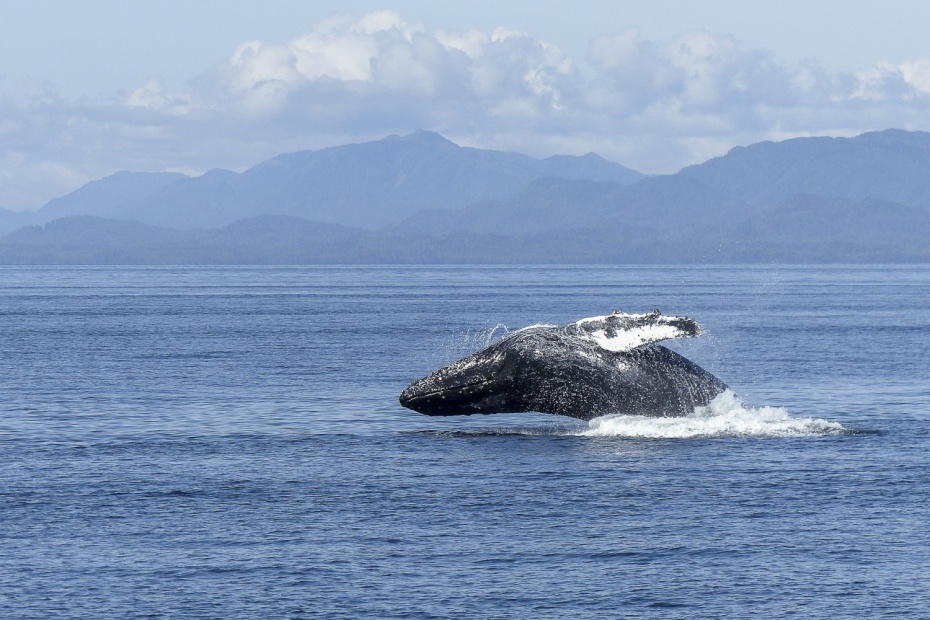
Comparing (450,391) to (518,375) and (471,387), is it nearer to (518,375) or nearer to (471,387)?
(471,387)

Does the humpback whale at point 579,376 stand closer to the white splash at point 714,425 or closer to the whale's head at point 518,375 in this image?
the whale's head at point 518,375

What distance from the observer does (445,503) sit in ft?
85.1

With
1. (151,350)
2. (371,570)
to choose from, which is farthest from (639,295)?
(371,570)

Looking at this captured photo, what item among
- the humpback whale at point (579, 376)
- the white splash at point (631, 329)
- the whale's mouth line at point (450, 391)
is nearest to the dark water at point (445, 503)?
the humpback whale at point (579, 376)

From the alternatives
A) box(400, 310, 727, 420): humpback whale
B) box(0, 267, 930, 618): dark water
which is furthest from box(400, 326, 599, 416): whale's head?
box(0, 267, 930, 618): dark water

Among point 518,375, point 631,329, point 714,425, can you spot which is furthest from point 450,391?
point 714,425

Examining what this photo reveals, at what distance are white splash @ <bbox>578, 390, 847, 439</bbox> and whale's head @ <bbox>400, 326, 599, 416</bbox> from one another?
4.70ft

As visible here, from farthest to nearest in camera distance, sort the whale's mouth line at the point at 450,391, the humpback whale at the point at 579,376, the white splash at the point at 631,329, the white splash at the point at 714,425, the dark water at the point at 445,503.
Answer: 1. the white splash at the point at 714,425
2. the whale's mouth line at the point at 450,391
3. the humpback whale at the point at 579,376
4. the white splash at the point at 631,329
5. the dark water at the point at 445,503

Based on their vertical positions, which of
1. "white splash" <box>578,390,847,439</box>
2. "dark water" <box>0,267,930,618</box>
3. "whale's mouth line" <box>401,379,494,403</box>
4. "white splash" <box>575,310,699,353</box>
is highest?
"white splash" <box>575,310,699,353</box>

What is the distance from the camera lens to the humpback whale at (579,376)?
3234 cm

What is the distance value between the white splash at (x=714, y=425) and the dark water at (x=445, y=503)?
9cm

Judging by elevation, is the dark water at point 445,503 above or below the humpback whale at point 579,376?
below

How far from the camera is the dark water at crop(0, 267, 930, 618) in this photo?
1997cm

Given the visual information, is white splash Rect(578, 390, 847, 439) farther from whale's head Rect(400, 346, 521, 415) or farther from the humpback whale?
whale's head Rect(400, 346, 521, 415)
